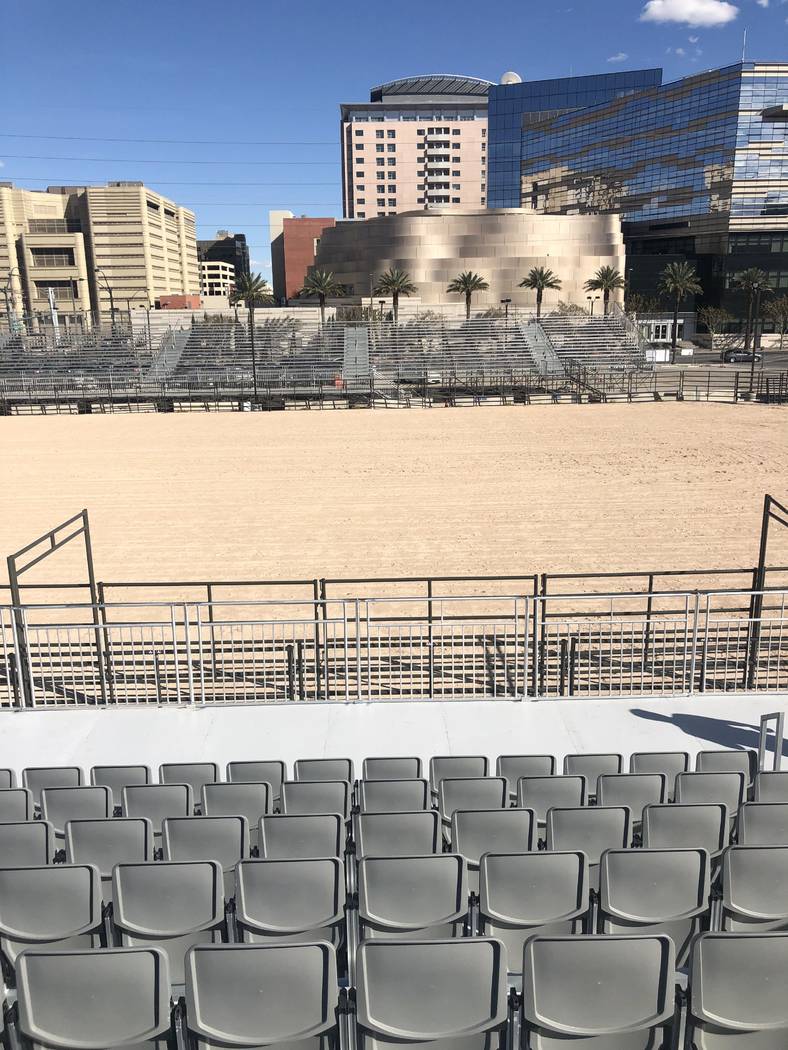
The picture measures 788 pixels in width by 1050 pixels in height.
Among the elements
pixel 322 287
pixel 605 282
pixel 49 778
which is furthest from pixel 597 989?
pixel 605 282

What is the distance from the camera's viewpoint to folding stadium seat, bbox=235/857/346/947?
3.89 meters

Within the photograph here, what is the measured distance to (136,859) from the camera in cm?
457

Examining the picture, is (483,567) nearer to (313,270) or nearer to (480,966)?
(480,966)

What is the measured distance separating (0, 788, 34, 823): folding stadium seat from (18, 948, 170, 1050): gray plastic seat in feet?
7.50

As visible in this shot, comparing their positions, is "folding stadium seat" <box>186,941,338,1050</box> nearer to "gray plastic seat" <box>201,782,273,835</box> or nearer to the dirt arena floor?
"gray plastic seat" <box>201,782,273,835</box>

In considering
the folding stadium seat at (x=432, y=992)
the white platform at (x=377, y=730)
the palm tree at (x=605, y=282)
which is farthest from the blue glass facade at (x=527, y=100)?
the folding stadium seat at (x=432, y=992)

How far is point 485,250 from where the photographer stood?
81375mm

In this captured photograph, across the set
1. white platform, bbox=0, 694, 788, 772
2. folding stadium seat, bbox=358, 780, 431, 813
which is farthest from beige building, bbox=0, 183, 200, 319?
folding stadium seat, bbox=358, 780, 431, 813

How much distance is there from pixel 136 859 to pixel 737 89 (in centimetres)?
10802

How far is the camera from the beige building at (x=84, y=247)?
129500mm

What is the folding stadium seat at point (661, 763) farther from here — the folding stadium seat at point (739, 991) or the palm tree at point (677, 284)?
the palm tree at point (677, 284)

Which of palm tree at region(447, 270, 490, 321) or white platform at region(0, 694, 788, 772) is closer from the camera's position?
white platform at region(0, 694, 788, 772)

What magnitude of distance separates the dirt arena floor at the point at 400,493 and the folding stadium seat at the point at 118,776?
9125 millimetres

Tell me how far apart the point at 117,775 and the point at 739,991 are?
4.66 metres
